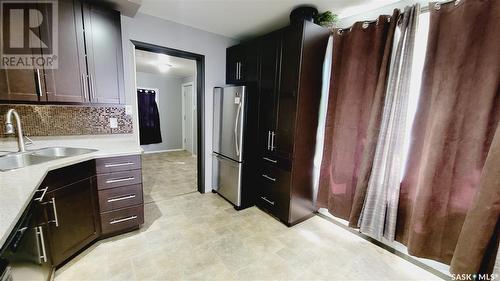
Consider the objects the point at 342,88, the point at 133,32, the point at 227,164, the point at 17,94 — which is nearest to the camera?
the point at 17,94

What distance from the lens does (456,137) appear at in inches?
59.0

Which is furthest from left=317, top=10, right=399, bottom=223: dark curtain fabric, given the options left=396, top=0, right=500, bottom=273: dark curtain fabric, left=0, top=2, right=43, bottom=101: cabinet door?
left=0, top=2, right=43, bottom=101: cabinet door

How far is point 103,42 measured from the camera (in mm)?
2004

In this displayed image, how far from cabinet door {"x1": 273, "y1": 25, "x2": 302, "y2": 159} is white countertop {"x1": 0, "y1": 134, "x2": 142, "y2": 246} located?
1526mm

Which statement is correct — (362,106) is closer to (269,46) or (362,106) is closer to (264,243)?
(269,46)

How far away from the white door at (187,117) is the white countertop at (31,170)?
10.7 feet

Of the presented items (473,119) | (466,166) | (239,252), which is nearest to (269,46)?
(473,119)

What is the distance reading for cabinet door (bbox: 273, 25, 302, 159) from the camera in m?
2.07

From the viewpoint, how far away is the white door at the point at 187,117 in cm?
563

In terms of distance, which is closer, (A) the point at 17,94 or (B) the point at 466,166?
(B) the point at 466,166

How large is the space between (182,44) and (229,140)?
4.73 feet

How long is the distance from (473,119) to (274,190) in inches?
71.7

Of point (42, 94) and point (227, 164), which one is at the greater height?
point (42, 94)

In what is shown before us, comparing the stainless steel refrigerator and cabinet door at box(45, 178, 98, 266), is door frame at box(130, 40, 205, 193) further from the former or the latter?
cabinet door at box(45, 178, 98, 266)
